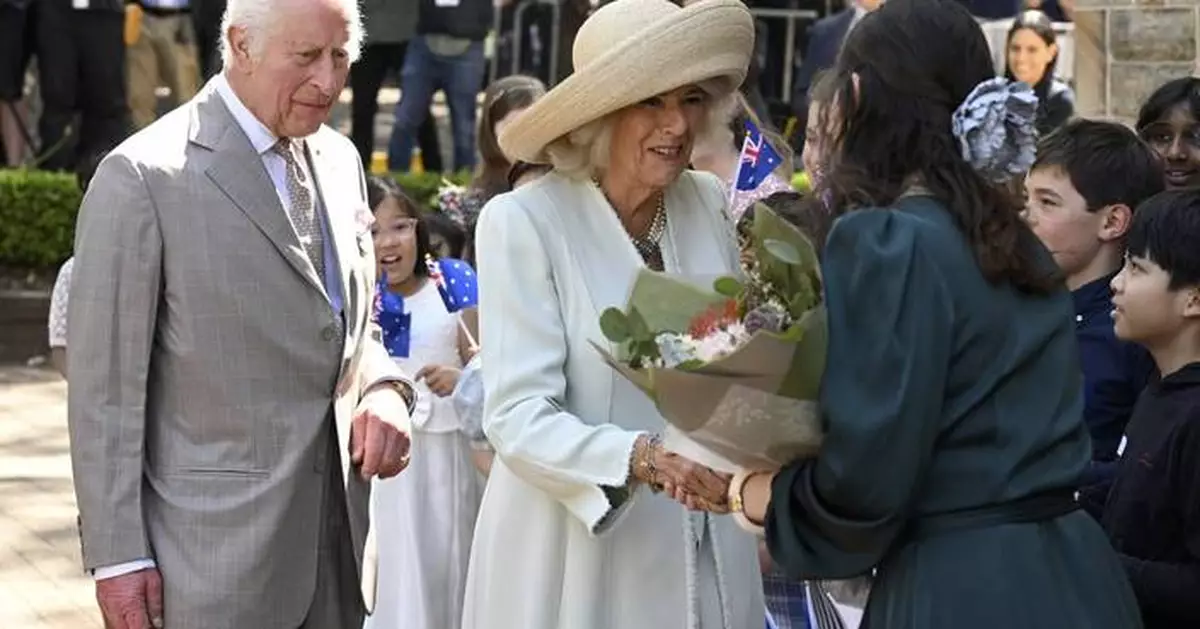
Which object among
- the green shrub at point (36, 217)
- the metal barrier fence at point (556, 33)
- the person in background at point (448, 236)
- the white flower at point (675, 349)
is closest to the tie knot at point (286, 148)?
the white flower at point (675, 349)

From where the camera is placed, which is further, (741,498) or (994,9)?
(994,9)

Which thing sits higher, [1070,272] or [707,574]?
[1070,272]

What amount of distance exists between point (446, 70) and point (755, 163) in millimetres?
8133

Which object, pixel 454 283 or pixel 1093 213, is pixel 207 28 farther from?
pixel 1093 213

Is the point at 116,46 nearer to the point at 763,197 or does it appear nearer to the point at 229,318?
the point at 763,197

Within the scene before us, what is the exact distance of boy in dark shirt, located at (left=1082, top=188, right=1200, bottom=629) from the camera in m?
4.47

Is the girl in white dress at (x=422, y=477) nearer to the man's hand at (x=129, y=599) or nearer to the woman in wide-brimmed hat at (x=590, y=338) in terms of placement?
the woman in wide-brimmed hat at (x=590, y=338)

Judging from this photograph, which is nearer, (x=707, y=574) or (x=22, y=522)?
(x=707, y=574)

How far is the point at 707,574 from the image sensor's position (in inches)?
181

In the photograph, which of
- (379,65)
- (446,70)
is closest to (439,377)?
(446,70)

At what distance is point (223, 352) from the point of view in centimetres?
442

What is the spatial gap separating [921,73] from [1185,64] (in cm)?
510

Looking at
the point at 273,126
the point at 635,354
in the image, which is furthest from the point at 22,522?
the point at 635,354

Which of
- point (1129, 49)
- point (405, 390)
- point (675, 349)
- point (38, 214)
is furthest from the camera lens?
point (38, 214)
